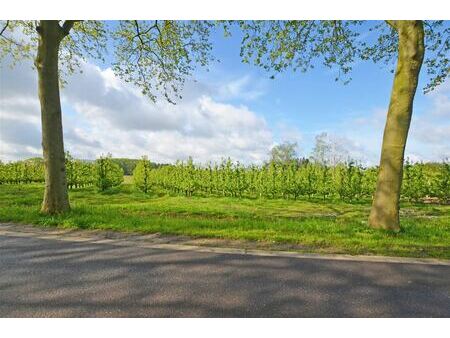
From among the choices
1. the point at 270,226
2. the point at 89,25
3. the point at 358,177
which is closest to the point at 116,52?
the point at 89,25

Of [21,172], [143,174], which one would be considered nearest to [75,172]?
[143,174]

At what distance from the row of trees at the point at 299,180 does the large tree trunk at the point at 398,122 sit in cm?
1282

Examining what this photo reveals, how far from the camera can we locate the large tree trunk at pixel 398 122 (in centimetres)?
676

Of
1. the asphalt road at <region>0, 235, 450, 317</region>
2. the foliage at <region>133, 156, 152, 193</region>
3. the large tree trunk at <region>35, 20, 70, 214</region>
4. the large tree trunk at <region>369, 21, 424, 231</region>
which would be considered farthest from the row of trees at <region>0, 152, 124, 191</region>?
the large tree trunk at <region>369, 21, 424, 231</region>

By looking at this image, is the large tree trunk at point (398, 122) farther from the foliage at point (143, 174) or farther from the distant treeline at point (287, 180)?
the foliage at point (143, 174)

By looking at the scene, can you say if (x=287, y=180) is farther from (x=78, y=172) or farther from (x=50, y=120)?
(x=78, y=172)

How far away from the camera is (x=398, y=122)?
682 cm

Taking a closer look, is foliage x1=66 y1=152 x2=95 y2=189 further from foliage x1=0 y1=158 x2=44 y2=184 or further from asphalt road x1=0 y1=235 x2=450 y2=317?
asphalt road x1=0 y1=235 x2=450 y2=317

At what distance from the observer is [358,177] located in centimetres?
1914

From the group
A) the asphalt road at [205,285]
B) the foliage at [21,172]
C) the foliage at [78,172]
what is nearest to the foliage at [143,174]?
the foliage at [78,172]

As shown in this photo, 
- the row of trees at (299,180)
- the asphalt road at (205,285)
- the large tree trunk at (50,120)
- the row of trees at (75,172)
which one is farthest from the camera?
the row of trees at (75,172)

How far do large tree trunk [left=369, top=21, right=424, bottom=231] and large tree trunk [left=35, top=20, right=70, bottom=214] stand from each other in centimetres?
818

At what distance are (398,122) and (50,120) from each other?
886cm

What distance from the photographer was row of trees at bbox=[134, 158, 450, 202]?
710 inches
